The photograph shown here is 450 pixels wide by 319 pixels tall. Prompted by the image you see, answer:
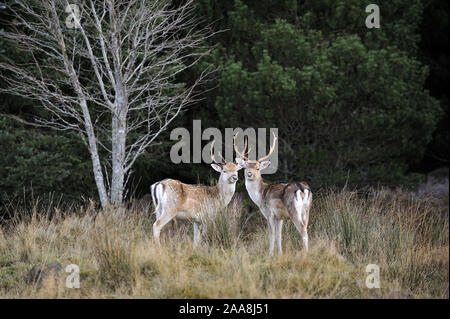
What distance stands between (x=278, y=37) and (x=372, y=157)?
11.0ft

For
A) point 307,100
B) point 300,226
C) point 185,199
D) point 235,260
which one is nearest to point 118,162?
point 185,199

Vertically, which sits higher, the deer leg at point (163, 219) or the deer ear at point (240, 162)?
the deer ear at point (240, 162)

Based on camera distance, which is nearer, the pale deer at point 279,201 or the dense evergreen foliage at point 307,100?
the pale deer at point 279,201

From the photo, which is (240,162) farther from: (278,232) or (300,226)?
(300,226)

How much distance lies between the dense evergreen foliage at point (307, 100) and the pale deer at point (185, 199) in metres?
3.16

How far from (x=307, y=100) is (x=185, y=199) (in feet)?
15.2

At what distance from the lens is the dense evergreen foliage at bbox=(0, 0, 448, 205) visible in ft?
36.3

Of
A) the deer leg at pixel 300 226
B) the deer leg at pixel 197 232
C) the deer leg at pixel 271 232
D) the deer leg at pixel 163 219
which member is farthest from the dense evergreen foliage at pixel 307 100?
the deer leg at pixel 300 226

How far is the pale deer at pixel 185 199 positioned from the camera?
7.89 meters

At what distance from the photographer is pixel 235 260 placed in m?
6.00

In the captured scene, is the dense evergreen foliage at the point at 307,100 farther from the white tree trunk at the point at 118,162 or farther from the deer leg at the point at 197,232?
the deer leg at the point at 197,232

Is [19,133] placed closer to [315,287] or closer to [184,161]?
[184,161]

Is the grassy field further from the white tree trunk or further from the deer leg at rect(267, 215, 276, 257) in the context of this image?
the white tree trunk

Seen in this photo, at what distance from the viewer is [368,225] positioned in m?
7.43
